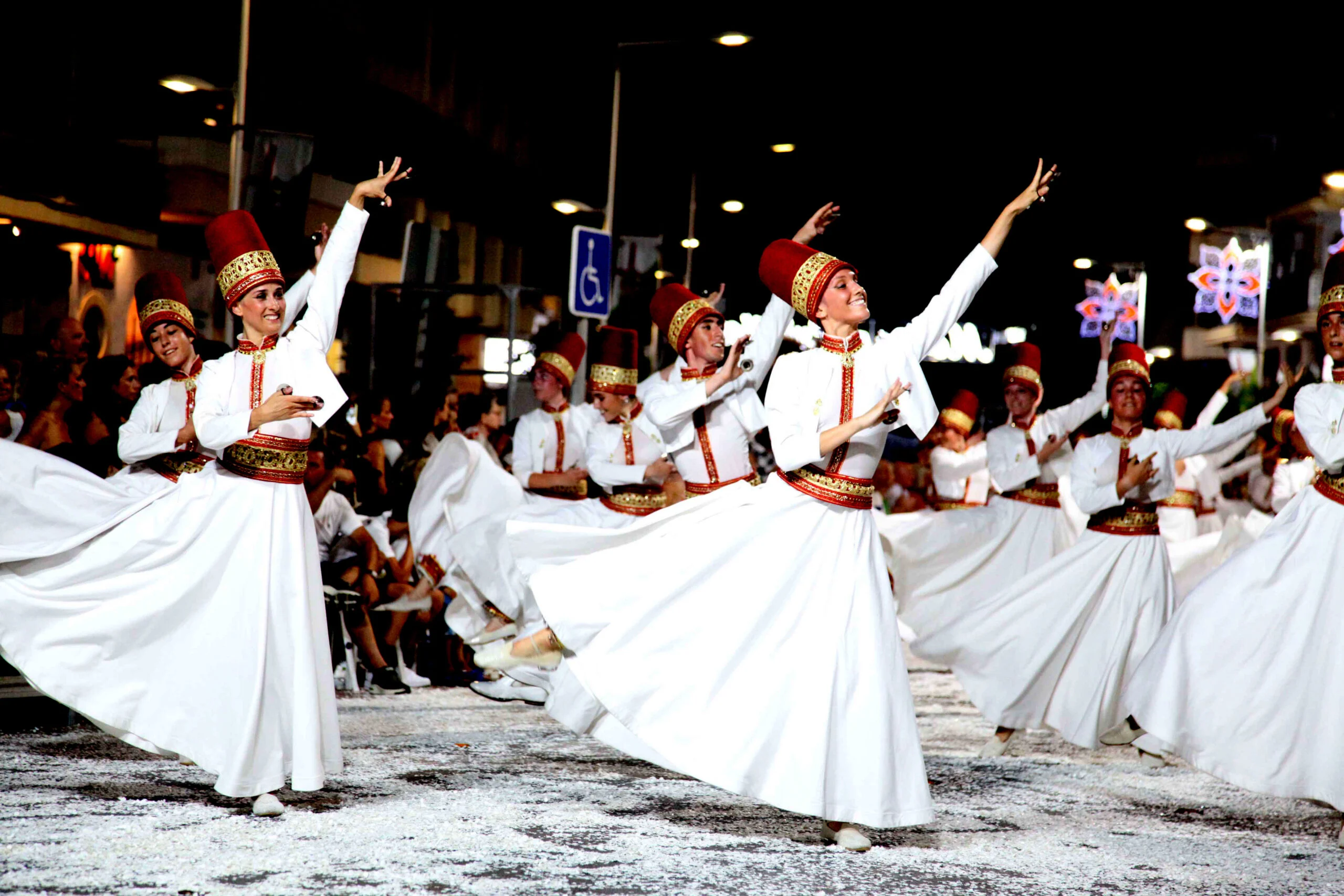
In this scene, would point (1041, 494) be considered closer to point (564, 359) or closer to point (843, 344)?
point (564, 359)

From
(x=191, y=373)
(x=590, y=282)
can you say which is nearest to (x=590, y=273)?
(x=590, y=282)

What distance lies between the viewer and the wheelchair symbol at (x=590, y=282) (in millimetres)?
12062

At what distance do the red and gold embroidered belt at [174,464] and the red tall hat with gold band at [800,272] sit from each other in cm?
306

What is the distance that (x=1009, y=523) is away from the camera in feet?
31.1

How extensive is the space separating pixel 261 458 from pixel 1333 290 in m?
4.20

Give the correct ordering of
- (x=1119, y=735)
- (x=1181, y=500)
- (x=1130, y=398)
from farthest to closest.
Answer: (x=1181, y=500) < (x=1130, y=398) < (x=1119, y=735)

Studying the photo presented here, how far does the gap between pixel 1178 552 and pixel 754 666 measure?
5.44m

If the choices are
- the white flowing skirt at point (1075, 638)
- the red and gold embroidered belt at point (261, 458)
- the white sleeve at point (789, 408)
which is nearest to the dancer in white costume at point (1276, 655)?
the white flowing skirt at point (1075, 638)

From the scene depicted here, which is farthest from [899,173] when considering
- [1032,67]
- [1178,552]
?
[1178,552]

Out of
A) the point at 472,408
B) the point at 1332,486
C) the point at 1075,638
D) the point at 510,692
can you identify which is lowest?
the point at 510,692

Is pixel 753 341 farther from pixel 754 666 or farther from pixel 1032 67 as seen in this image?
pixel 1032 67

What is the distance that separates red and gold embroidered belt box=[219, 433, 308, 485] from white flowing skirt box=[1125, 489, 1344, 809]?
3375mm

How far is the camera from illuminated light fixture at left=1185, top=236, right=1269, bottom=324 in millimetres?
21812

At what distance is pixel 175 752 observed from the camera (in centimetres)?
507
